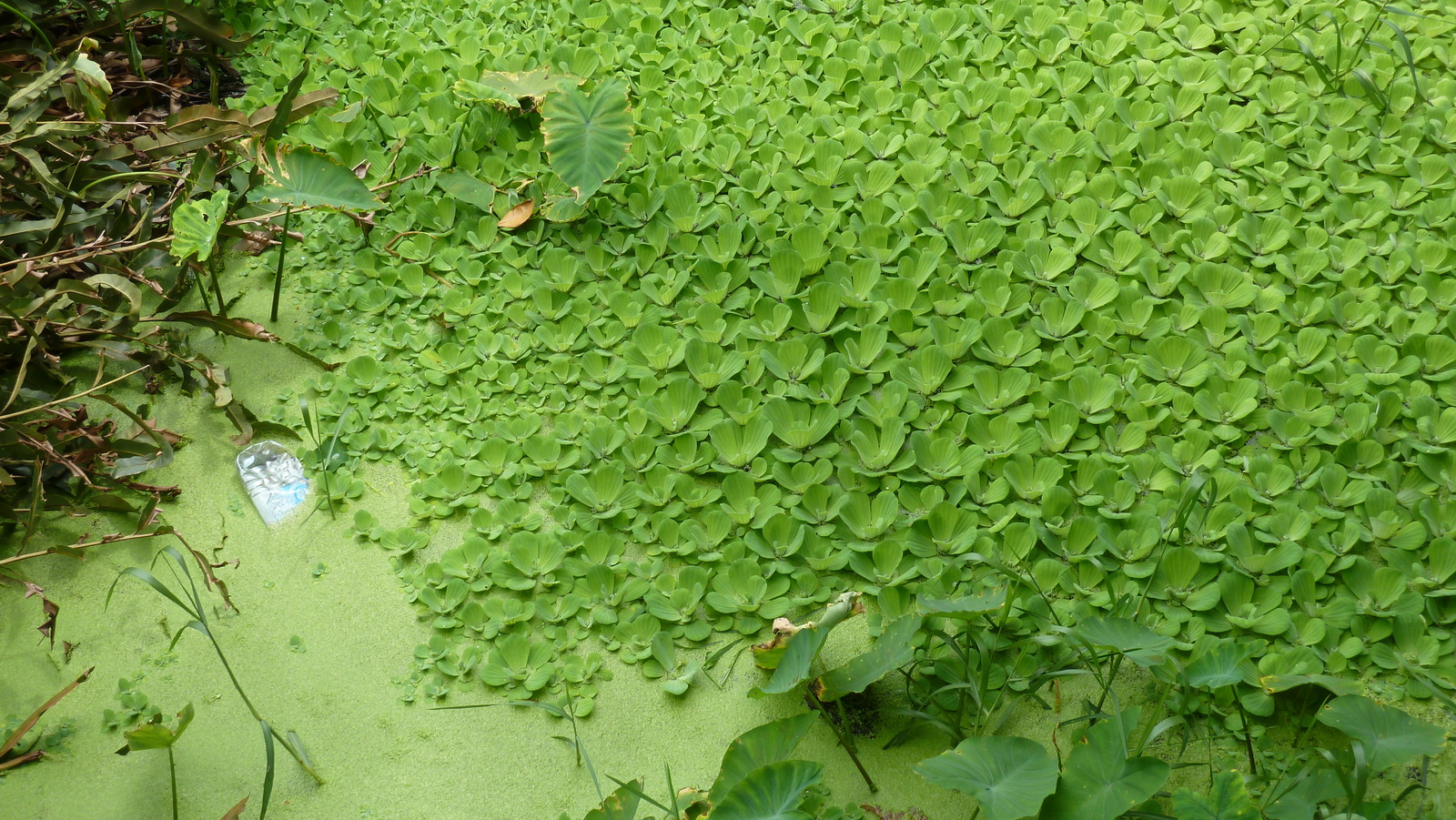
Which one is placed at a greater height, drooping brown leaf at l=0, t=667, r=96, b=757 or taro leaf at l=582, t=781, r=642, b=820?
taro leaf at l=582, t=781, r=642, b=820

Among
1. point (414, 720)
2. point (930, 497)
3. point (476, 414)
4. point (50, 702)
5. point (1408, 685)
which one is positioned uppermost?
point (1408, 685)

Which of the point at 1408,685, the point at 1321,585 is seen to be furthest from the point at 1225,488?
the point at 1408,685

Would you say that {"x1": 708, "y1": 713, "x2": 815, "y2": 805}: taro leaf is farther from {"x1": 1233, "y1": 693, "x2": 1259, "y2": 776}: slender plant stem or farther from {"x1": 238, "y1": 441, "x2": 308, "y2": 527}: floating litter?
{"x1": 238, "y1": 441, "x2": 308, "y2": 527}: floating litter

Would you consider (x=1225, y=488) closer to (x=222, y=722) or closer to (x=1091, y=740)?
(x=1091, y=740)

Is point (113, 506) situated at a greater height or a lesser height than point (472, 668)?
lesser

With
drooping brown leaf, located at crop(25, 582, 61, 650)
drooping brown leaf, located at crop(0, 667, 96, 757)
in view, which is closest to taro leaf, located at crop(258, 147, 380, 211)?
drooping brown leaf, located at crop(25, 582, 61, 650)

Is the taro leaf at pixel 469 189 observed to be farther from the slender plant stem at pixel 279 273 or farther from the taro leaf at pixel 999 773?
the taro leaf at pixel 999 773

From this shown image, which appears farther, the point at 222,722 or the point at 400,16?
the point at 400,16

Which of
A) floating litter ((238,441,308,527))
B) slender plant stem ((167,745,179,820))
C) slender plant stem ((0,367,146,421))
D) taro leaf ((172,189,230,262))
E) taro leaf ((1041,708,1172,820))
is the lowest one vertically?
slender plant stem ((167,745,179,820))
